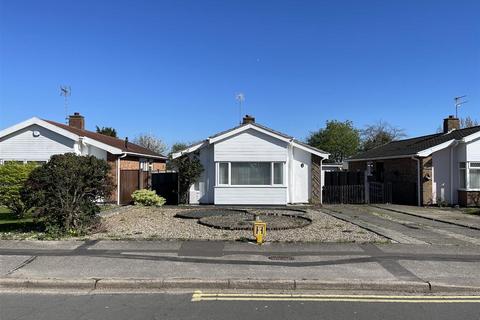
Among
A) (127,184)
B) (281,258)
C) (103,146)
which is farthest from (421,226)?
(103,146)

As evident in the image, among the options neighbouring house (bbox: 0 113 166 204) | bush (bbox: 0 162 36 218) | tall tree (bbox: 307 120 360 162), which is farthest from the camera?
tall tree (bbox: 307 120 360 162)

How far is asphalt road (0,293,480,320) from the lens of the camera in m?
6.33

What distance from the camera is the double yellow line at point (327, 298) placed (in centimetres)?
722

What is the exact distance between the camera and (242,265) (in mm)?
9211

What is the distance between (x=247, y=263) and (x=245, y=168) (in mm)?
14842

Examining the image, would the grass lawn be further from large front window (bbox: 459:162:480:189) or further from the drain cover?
large front window (bbox: 459:162:480:189)

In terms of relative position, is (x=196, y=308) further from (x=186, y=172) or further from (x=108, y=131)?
(x=108, y=131)

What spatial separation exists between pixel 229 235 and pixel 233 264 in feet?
11.8

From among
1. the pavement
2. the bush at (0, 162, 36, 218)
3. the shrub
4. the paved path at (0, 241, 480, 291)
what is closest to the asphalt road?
the pavement

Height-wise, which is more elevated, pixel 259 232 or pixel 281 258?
pixel 259 232

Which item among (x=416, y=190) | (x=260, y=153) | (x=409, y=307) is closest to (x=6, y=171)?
(x=260, y=153)

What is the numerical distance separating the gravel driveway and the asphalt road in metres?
5.16

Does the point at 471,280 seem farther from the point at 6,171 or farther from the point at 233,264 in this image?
the point at 6,171

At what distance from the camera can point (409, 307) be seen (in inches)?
270
